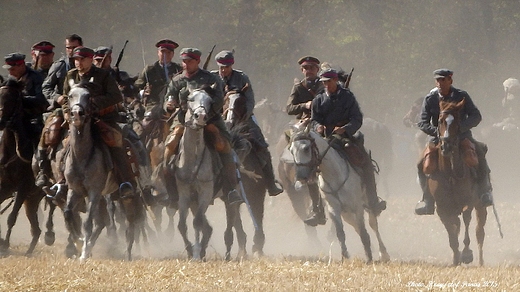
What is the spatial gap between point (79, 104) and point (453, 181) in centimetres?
546

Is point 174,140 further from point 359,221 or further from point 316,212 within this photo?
point 359,221

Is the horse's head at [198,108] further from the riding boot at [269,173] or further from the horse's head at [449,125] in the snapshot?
the horse's head at [449,125]

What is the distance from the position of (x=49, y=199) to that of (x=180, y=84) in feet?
7.86

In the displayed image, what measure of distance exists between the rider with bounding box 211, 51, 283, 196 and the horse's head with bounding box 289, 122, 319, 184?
1824 millimetres

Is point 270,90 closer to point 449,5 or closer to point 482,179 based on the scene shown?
point 449,5

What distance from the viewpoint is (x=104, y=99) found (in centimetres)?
1490

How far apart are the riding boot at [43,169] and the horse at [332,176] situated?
3353 millimetres

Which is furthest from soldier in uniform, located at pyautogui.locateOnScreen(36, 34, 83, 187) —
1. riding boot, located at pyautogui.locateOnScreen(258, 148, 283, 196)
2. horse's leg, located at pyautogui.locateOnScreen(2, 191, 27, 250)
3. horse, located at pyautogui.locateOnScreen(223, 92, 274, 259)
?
riding boot, located at pyautogui.locateOnScreen(258, 148, 283, 196)

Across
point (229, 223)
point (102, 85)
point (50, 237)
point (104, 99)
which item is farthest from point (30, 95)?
point (229, 223)

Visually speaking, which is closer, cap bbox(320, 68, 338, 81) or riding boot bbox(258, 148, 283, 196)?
cap bbox(320, 68, 338, 81)

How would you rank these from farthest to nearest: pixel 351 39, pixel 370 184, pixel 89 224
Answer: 1. pixel 351 39
2. pixel 370 184
3. pixel 89 224

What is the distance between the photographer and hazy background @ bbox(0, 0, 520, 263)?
39.0m

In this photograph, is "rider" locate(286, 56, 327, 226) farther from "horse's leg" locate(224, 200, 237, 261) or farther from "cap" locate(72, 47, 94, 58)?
"cap" locate(72, 47, 94, 58)

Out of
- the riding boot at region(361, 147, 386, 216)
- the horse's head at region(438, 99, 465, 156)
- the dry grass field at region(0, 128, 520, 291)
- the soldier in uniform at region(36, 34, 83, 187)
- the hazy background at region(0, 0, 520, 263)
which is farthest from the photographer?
the hazy background at region(0, 0, 520, 263)
